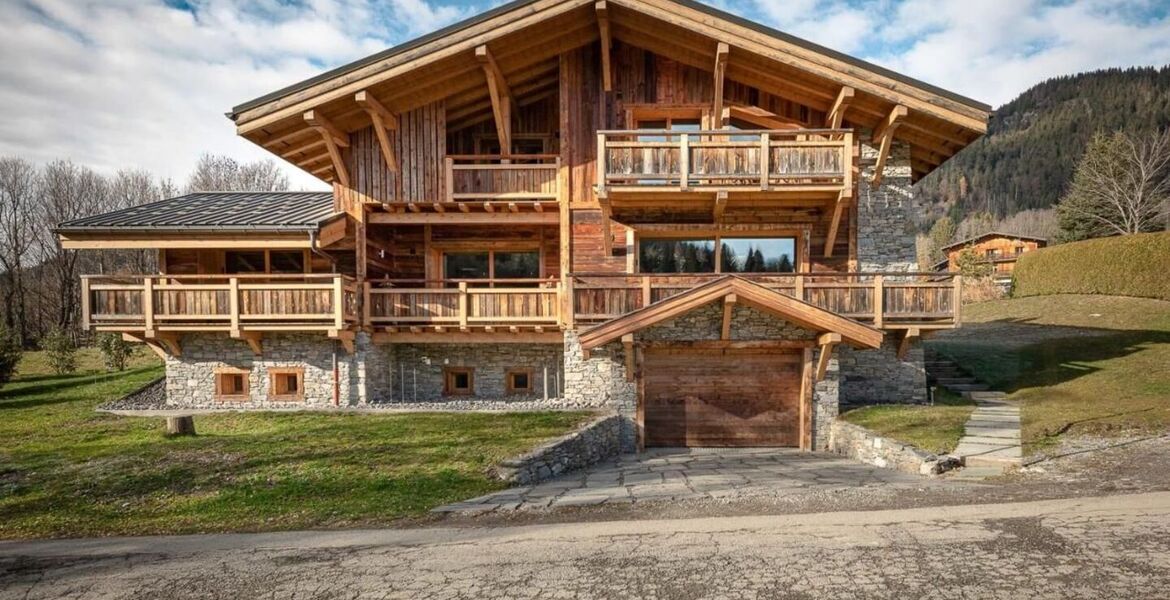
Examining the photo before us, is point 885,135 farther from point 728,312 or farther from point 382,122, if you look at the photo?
point 382,122

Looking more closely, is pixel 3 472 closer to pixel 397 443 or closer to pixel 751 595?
pixel 397 443

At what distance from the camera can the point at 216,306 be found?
14.1 metres

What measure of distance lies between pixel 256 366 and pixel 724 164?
1445cm

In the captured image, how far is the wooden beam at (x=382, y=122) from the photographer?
1399 centimetres

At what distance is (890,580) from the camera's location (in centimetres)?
509

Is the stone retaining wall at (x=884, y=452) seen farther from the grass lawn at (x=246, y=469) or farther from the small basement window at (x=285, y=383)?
the small basement window at (x=285, y=383)

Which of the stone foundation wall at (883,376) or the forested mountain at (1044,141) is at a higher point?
the forested mountain at (1044,141)

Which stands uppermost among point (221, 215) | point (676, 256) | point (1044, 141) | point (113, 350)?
point (1044, 141)

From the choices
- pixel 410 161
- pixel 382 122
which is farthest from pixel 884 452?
pixel 382 122

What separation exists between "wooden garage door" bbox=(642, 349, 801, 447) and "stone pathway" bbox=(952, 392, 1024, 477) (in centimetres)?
371

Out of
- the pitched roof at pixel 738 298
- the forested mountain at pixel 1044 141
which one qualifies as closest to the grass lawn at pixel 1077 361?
the pitched roof at pixel 738 298

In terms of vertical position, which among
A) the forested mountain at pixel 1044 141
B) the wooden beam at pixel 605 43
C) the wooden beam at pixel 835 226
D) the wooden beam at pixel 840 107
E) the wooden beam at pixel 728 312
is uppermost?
the forested mountain at pixel 1044 141

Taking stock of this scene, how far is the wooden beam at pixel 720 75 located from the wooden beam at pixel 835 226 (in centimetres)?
388

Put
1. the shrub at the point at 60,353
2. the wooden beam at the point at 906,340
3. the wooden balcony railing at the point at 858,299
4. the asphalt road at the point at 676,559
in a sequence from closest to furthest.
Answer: the asphalt road at the point at 676,559, the wooden balcony railing at the point at 858,299, the wooden beam at the point at 906,340, the shrub at the point at 60,353
